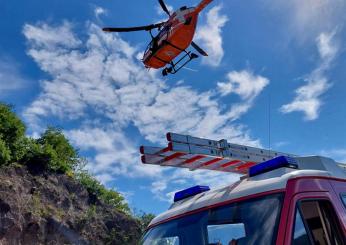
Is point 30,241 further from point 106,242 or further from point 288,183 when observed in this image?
point 288,183

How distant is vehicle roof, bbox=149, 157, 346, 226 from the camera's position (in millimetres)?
3756

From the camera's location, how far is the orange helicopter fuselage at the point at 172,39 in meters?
13.7

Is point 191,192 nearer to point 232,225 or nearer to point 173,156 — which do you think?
point 173,156

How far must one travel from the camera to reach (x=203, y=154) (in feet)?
17.2

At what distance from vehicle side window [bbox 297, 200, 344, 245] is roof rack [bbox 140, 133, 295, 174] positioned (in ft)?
5.80

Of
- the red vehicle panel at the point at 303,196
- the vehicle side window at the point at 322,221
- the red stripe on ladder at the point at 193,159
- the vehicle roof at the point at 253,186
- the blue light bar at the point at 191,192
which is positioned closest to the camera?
the red vehicle panel at the point at 303,196

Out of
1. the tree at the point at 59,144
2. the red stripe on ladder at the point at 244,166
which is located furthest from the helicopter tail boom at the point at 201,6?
the tree at the point at 59,144

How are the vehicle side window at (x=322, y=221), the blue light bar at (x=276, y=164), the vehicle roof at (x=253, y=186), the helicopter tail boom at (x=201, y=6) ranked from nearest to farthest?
1. the vehicle side window at (x=322, y=221)
2. the vehicle roof at (x=253, y=186)
3. the blue light bar at (x=276, y=164)
4. the helicopter tail boom at (x=201, y=6)

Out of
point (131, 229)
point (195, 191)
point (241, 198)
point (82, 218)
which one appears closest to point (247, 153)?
point (195, 191)

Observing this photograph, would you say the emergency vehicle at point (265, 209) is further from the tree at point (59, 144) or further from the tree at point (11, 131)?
the tree at point (59, 144)

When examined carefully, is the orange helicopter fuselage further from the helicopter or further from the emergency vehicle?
the emergency vehicle

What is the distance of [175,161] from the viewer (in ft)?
17.3

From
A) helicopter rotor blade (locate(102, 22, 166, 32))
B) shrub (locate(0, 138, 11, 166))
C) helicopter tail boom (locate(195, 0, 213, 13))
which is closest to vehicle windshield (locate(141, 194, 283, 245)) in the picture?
helicopter tail boom (locate(195, 0, 213, 13))

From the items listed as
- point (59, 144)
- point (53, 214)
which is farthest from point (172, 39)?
point (59, 144)
